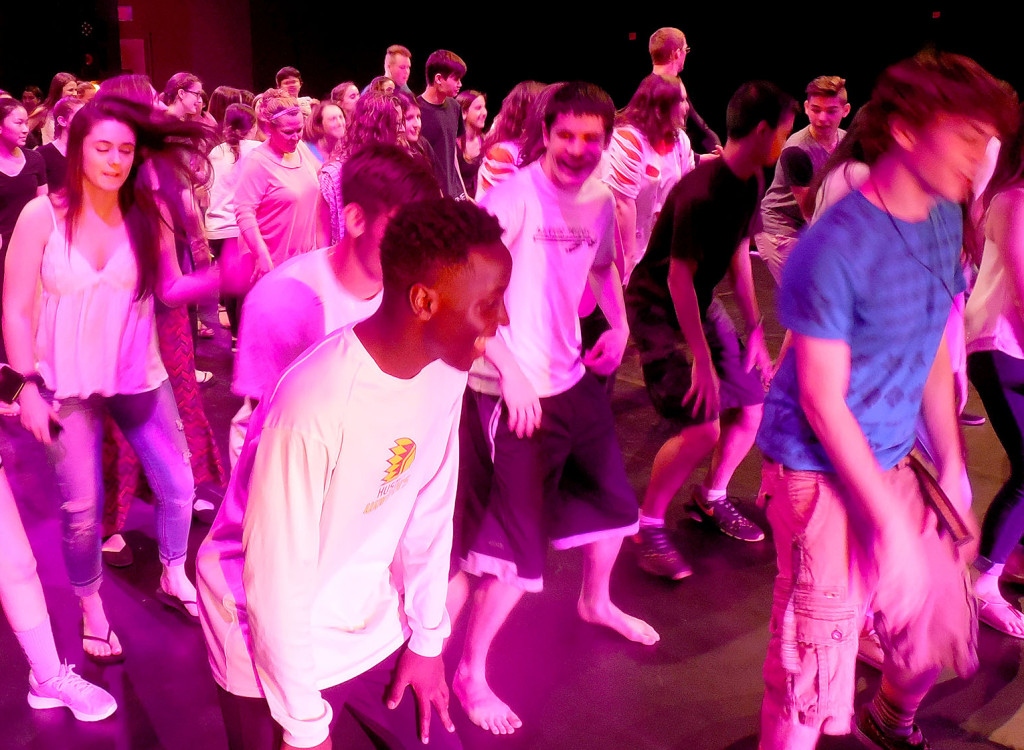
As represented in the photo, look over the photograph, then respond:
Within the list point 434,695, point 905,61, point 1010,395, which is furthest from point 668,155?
point 434,695

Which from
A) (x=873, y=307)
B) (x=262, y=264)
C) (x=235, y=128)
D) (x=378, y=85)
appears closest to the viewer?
(x=873, y=307)

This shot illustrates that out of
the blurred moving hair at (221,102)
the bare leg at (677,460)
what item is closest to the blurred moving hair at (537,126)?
the bare leg at (677,460)

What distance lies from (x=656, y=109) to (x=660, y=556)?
2488 millimetres

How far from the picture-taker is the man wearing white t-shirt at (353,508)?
1.45 metres

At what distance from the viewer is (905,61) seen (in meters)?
1.88

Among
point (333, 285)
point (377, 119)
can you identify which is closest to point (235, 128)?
point (377, 119)

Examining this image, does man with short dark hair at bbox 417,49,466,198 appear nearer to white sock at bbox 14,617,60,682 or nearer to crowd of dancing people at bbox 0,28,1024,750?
crowd of dancing people at bbox 0,28,1024,750

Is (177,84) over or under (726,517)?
over

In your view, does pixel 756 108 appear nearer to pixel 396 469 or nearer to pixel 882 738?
pixel 882 738

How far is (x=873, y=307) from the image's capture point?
1.88m

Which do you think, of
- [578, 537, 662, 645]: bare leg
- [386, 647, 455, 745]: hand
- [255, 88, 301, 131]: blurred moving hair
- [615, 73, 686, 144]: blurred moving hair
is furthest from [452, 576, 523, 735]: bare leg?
[615, 73, 686, 144]: blurred moving hair

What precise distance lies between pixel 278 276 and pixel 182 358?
175 cm

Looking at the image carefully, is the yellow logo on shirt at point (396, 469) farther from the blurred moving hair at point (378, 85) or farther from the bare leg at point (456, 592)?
the blurred moving hair at point (378, 85)

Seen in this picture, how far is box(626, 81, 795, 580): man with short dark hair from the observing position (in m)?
3.18
